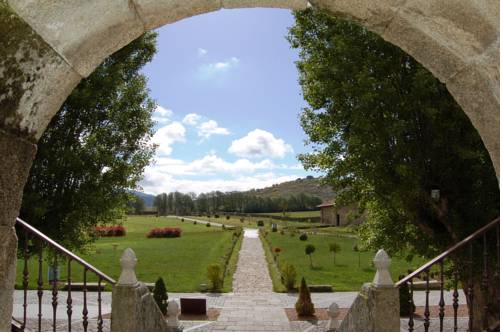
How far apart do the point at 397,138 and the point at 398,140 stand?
0.05 m

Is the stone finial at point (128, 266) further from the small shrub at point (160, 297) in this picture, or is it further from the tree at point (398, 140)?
the small shrub at point (160, 297)

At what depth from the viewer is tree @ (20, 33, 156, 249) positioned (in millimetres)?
11938

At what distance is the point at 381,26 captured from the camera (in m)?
2.96

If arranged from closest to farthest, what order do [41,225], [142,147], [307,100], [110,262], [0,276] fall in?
[0,276]
[307,100]
[41,225]
[142,147]
[110,262]

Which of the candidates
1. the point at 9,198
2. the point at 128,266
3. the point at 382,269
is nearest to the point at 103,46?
the point at 9,198

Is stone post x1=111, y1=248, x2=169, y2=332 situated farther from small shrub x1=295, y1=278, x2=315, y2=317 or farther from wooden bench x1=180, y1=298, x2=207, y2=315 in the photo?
small shrub x1=295, y1=278, x2=315, y2=317

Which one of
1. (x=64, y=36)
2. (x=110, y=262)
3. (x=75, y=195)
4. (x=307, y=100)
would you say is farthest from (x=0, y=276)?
(x=110, y=262)

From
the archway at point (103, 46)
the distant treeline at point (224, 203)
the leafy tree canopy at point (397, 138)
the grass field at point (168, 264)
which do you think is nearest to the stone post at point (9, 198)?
the archway at point (103, 46)

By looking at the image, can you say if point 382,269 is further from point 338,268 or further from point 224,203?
point 224,203

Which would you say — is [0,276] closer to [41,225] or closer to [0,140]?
[0,140]

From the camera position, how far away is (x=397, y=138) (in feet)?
29.3

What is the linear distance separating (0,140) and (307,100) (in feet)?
26.8

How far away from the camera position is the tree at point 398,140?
868 centimetres

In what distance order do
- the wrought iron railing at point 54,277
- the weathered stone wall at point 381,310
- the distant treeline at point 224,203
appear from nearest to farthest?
the wrought iron railing at point 54,277, the weathered stone wall at point 381,310, the distant treeline at point 224,203
